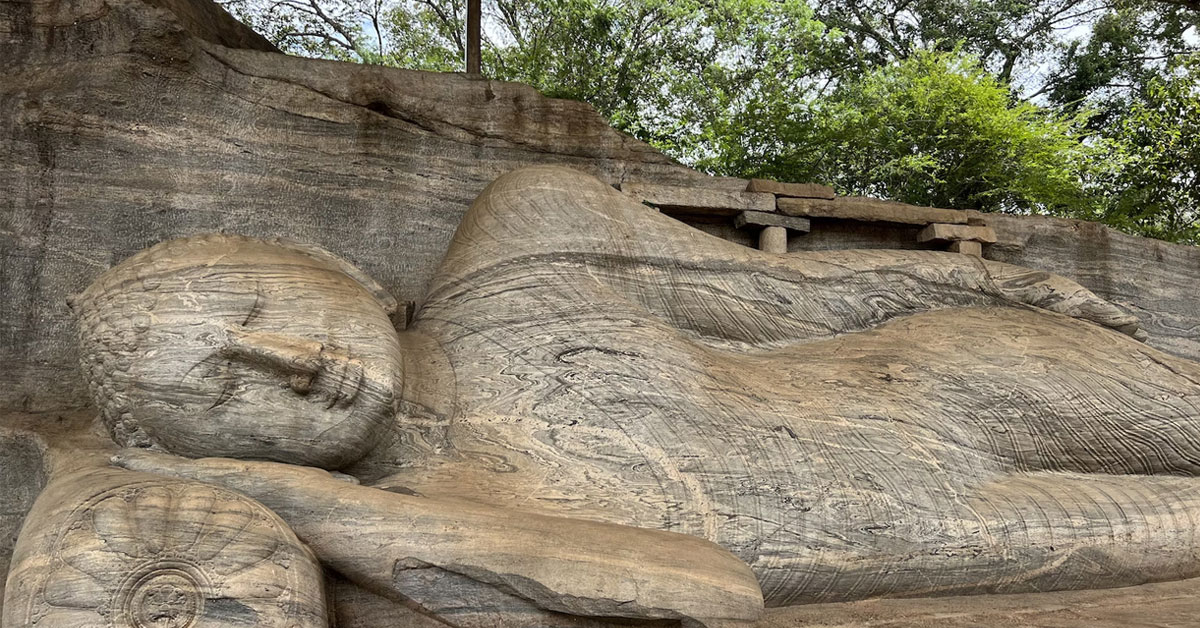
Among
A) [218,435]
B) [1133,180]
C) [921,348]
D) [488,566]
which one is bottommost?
[488,566]

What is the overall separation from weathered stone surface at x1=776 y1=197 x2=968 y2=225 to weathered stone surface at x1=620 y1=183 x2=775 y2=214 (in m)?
0.12

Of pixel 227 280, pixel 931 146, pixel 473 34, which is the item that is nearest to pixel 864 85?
pixel 931 146

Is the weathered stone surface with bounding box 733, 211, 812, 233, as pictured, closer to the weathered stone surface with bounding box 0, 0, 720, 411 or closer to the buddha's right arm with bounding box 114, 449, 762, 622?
the weathered stone surface with bounding box 0, 0, 720, 411

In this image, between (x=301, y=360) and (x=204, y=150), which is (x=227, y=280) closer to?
(x=301, y=360)

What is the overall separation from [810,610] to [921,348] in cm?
112

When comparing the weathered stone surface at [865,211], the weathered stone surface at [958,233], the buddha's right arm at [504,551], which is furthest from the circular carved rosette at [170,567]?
the weathered stone surface at [958,233]

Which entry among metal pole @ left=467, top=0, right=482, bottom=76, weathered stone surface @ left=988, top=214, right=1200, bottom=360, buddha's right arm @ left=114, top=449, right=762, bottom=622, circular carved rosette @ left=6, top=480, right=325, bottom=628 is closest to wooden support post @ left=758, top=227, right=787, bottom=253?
weathered stone surface @ left=988, top=214, right=1200, bottom=360

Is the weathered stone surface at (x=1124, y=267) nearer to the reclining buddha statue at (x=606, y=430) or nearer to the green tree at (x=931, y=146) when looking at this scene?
the reclining buddha statue at (x=606, y=430)

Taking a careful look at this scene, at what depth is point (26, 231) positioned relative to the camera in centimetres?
365

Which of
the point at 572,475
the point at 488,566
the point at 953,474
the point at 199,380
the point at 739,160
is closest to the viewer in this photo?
the point at 488,566

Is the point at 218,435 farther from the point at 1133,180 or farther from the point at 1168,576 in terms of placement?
the point at 1133,180

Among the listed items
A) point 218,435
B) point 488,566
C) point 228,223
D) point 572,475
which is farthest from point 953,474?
point 228,223

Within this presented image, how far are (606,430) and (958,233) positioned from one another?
2560 mm

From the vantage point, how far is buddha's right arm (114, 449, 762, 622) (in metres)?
2.38
